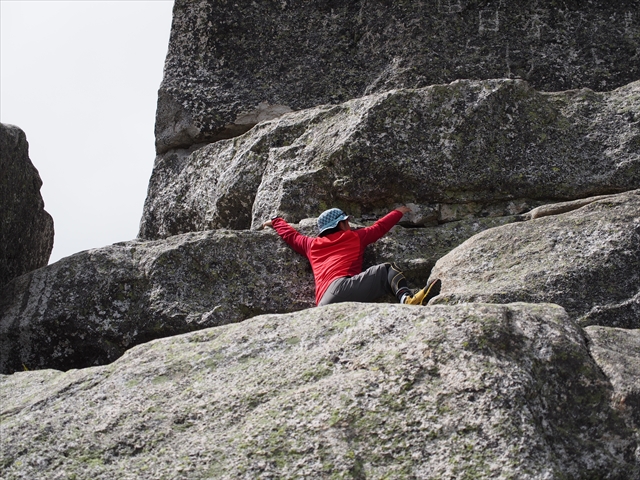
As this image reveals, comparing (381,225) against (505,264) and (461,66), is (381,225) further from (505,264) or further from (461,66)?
(461,66)

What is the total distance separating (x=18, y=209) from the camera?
10.5 metres

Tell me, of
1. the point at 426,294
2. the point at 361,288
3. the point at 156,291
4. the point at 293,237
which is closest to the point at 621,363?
the point at 426,294

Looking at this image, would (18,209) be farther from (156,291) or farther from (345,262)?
(345,262)

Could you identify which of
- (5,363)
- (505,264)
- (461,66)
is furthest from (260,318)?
(461,66)

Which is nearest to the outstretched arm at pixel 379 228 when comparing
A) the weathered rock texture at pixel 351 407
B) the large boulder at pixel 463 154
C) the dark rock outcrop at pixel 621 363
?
the large boulder at pixel 463 154

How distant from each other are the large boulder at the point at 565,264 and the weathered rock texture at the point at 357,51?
12.2 feet

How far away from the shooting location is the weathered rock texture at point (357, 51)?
11.6 m

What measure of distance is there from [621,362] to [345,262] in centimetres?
372

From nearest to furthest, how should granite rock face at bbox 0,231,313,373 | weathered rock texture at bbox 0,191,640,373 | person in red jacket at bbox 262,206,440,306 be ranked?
weathered rock texture at bbox 0,191,640,373
person in red jacket at bbox 262,206,440,306
granite rock face at bbox 0,231,313,373

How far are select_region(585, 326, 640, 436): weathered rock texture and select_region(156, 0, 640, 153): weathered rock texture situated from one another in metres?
6.01

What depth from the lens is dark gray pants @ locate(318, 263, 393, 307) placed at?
8523 millimetres

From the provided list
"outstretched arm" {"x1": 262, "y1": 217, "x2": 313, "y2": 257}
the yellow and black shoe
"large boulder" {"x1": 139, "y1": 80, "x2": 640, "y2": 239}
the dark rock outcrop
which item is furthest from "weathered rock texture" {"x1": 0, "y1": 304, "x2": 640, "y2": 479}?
"large boulder" {"x1": 139, "y1": 80, "x2": 640, "y2": 239}

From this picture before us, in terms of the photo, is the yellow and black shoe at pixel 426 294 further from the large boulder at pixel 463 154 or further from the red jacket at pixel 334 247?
the large boulder at pixel 463 154

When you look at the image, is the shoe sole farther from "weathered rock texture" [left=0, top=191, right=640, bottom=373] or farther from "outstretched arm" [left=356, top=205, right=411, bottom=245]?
"outstretched arm" [left=356, top=205, right=411, bottom=245]
